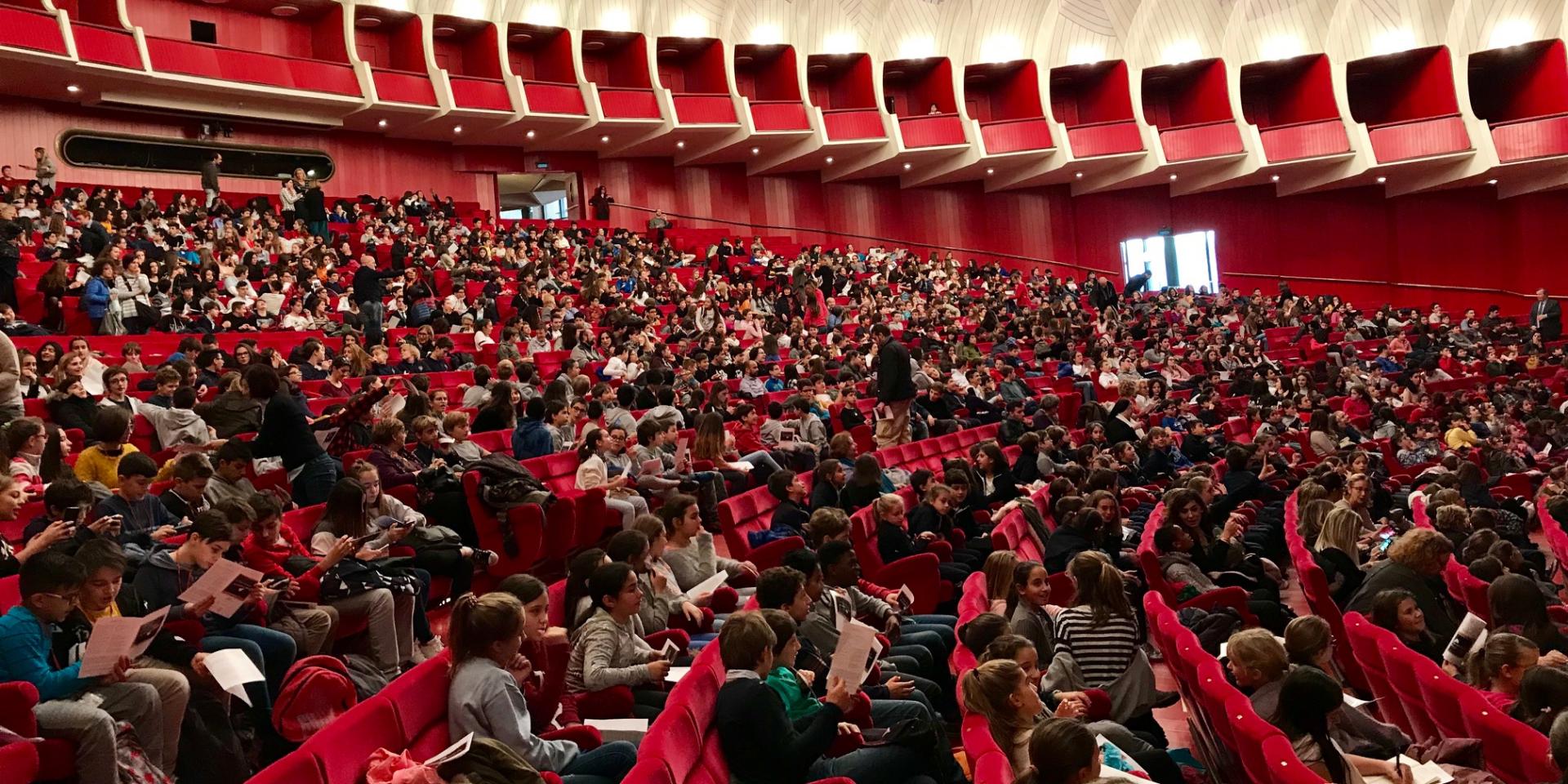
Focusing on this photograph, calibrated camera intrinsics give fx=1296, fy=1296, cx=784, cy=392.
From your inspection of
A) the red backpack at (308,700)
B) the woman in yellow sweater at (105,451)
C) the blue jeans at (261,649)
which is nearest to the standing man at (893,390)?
the woman in yellow sweater at (105,451)

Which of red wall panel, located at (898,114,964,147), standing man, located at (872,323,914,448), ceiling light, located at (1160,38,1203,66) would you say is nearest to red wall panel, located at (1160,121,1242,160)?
ceiling light, located at (1160,38,1203,66)

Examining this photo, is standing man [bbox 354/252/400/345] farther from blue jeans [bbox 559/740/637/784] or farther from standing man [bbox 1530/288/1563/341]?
standing man [bbox 1530/288/1563/341]

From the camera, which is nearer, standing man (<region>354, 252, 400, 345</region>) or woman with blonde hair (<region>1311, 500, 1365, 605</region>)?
woman with blonde hair (<region>1311, 500, 1365, 605</region>)

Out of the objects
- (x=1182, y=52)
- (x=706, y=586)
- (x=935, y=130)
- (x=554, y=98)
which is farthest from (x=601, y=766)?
(x=1182, y=52)

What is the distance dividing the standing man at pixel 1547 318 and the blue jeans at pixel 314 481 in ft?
53.6

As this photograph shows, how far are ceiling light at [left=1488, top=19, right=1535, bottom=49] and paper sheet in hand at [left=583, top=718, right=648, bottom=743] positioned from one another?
20517 mm

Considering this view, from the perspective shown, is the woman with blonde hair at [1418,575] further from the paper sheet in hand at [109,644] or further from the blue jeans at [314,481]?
the blue jeans at [314,481]

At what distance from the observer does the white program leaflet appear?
4.11 meters

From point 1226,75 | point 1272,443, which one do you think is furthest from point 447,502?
point 1226,75

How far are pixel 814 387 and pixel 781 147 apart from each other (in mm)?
11912

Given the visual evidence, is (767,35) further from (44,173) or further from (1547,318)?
(1547,318)

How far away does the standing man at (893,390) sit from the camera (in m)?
9.36

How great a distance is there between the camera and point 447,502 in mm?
5617

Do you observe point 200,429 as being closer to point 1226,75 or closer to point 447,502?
point 447,502
